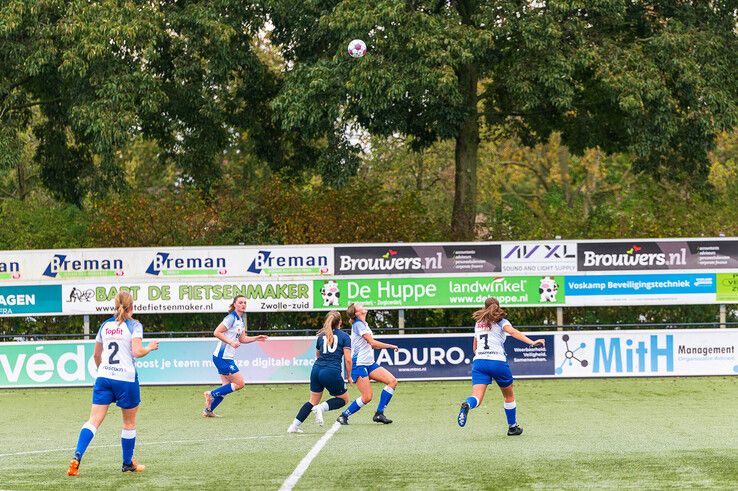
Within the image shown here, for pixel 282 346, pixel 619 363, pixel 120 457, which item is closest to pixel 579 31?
pixel 619 363

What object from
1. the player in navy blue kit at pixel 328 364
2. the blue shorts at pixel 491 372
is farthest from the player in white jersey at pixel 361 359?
the blue shorts at pixel 491 372

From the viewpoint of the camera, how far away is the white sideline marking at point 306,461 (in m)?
10.6

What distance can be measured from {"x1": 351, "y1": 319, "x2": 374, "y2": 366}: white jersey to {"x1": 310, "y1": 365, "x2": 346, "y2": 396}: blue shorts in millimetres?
814

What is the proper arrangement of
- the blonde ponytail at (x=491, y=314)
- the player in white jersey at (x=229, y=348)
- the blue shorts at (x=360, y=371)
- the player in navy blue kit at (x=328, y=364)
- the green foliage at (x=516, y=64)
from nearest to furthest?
the blonde ponytail at (x=491, y=314) → the player in navy blue kit at (x=328, y=364) → the blue shorts at (x=360, y=371) → the player in white jersey at (x=229, y=348) → the green foliage at (x=516, y=64)

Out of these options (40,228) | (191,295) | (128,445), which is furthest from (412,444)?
(40,228)

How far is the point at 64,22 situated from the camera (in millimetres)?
25797

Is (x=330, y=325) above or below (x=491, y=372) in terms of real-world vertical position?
above

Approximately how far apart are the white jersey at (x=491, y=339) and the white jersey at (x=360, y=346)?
7.29 feet

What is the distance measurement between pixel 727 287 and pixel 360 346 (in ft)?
39.3

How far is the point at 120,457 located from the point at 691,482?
5972mm

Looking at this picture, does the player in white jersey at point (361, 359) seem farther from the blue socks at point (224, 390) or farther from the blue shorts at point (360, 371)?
the blue socks at point (224, 390)

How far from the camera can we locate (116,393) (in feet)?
37.9

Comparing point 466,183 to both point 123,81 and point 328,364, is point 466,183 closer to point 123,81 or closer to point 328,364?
point 123,81

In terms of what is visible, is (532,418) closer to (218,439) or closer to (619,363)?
(218,439)
